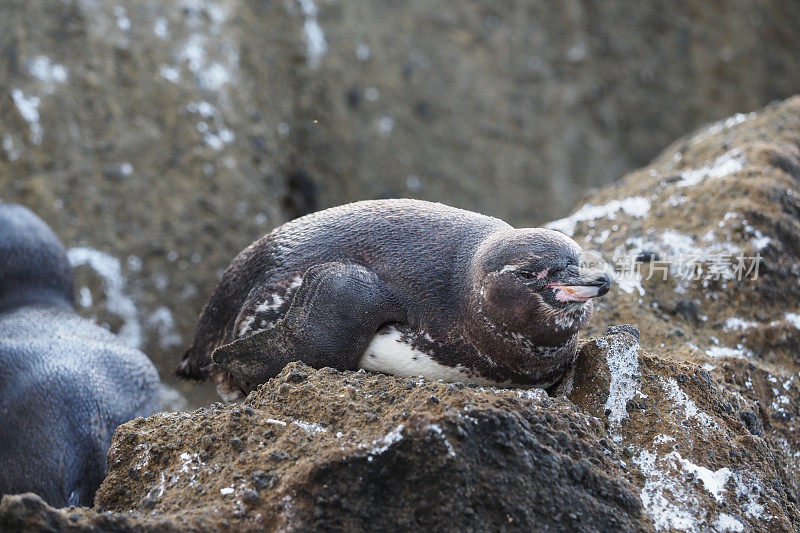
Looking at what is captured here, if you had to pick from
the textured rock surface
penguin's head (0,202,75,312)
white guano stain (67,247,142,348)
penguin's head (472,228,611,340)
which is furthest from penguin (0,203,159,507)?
penguin's head (472,228,611,340)

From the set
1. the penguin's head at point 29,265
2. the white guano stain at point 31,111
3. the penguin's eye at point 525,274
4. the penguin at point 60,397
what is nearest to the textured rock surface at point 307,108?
the white guano stain at point 31,111

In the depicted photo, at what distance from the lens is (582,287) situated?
384cm

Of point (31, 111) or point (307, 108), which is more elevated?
point (31, 111)

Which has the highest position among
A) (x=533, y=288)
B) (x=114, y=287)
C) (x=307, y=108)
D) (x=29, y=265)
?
(x=533, y=288)

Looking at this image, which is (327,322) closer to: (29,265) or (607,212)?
(607,212)

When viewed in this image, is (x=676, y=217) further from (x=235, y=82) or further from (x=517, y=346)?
(x=235, y=82)

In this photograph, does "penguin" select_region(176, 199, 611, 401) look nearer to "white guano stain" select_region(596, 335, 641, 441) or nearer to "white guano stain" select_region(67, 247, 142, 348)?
"white guano stain" select_region(596, 335, 641, 441)

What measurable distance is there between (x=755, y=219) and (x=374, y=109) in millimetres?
5710

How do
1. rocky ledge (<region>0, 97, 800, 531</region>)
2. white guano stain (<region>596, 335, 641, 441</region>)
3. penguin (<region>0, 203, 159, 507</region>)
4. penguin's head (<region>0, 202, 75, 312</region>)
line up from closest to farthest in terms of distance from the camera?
rocky ledge (<region>0, 97, 800, 531</region>), white guano stain (<region>596, 335, 641, 441</region>), penguin (<region>0, 203, 159, 507</region>), penguin's head (<region>0, 202, 75, 312</region>)

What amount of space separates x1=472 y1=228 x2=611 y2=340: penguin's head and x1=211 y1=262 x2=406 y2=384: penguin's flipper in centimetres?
41

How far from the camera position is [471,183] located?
11.0 m

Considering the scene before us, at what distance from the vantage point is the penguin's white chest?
4.05 meters

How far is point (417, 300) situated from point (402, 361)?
27 cm

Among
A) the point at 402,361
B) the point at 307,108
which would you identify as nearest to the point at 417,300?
the point at 402,361
